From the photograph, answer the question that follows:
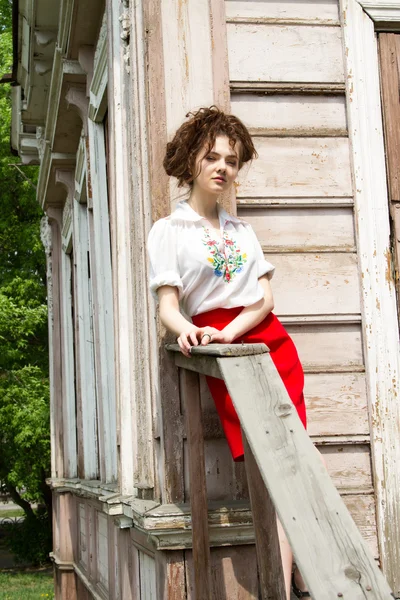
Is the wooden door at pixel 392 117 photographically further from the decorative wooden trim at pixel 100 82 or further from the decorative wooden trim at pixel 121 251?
the decorative wooden trim at pixel 100 82

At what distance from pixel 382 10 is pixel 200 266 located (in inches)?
74.2

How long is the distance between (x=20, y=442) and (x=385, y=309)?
10.6m

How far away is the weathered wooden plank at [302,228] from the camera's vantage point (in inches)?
159

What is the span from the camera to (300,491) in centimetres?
201

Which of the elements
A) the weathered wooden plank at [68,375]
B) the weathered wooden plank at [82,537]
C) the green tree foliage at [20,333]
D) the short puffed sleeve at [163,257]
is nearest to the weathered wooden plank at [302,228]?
the short puffed sleeve at [163,257]

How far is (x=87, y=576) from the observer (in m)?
7.74

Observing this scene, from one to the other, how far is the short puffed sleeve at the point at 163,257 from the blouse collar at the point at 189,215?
0.05m

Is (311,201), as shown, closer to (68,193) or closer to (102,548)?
(102,548)

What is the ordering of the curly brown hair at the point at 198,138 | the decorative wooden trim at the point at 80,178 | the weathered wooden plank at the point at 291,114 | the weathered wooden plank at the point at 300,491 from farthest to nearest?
the decorative wooden trim at the point at 80,178
the weathered wooden plank at the point at 291,114
the curly brown hair at the point at 198,138
the weathered wooden plank at the point at 300,491

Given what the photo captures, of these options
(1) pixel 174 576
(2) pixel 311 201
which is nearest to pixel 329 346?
(2) pixel 311 201

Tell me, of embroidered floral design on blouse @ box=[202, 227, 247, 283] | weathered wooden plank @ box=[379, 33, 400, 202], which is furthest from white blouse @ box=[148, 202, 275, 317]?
weathered wooden plank @ box=[379, 33, 400, 202]

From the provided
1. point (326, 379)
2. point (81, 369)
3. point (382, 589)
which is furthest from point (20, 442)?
point (382, 589)

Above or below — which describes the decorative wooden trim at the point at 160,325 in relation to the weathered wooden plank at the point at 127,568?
above

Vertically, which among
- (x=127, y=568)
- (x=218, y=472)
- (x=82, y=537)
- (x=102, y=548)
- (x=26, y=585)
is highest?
(x=218, y=472)
